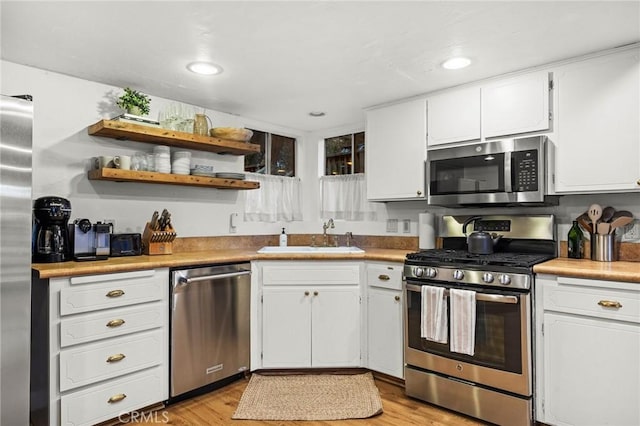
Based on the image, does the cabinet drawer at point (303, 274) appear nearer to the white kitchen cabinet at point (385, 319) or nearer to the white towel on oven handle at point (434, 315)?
the white kitchen cabinet at point (385, 319)

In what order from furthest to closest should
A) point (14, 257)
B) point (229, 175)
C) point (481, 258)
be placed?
point (229, 175), point (481, 258), point (14, 257)

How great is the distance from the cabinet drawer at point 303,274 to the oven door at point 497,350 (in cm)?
82

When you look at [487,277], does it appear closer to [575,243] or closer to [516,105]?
[575,243]

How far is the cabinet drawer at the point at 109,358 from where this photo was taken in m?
2.18

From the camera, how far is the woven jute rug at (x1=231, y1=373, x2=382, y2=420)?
249 centimetres

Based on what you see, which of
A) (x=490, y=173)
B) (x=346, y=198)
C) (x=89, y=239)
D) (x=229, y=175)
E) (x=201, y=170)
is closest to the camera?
(x=89, y=239)

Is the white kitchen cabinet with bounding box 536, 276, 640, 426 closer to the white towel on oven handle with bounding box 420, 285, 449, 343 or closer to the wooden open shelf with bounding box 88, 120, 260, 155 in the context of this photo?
the white towel on oven handle with bounding box 420, 285, 449, 343

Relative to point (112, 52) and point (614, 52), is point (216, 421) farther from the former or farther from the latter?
point (614, 52)

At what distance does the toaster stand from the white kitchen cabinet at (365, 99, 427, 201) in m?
1.83

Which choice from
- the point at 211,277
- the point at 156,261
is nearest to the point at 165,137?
the point at 156,261

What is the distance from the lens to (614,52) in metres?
2.34

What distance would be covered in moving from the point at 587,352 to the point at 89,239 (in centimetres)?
293

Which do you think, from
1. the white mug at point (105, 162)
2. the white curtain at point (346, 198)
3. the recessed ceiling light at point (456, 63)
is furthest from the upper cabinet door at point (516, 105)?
the white mug at point (105, 162)

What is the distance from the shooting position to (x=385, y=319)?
2971mm
